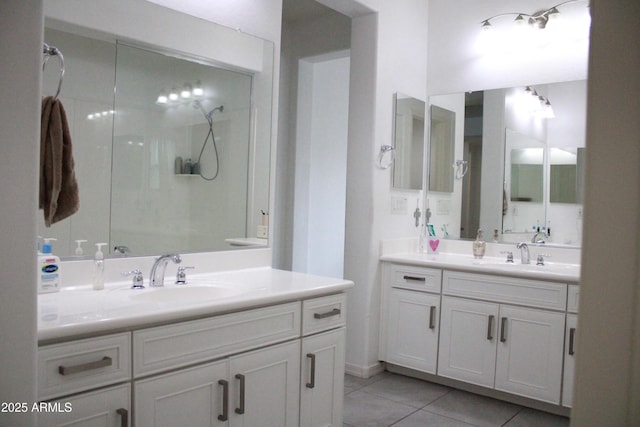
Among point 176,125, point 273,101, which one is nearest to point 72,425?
point 176,125

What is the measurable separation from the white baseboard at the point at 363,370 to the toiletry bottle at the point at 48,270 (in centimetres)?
208

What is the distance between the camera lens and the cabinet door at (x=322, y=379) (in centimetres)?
204

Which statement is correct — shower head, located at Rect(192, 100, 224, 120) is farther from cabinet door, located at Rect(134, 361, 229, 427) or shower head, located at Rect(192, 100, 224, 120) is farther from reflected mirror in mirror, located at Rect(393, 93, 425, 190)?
reflected mirror in mirror, located at Rect(393, 93, 425, 190)

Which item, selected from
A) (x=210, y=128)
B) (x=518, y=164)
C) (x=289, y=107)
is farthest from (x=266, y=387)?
(x=289, y=107)

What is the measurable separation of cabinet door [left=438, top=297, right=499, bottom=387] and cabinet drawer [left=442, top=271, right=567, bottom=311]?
60 millimetres

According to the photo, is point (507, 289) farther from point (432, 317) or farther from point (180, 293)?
point (180, 293)

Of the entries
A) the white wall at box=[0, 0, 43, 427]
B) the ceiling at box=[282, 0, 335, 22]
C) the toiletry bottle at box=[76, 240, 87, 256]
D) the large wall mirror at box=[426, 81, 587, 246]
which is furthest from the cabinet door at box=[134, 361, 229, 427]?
the ceiling at box=[282, 0, 335, 22]

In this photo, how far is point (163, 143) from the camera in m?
2.22

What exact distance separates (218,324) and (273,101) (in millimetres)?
1390

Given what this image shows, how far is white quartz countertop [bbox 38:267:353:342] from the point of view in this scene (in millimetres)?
1368

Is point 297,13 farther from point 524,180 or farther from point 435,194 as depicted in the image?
point 524,180

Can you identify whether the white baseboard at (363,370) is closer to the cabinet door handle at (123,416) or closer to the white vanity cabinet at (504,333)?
the white vanity cabinet at (504,333)

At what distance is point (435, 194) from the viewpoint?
12.1 ft

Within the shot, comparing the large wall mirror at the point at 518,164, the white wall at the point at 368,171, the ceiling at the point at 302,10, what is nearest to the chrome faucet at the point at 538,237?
the large wall mirror at the point at 518,164
